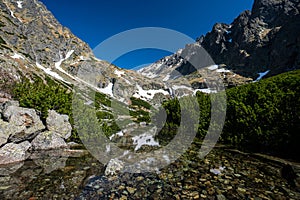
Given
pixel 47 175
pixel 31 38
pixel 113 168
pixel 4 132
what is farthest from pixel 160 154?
pixel 31 38

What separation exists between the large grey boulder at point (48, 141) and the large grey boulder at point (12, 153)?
791 mm

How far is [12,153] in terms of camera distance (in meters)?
7.91

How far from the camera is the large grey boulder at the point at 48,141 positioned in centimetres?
956

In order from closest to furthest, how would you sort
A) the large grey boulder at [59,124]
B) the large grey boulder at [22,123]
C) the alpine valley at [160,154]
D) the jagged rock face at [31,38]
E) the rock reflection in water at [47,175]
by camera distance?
1. the rock reflection in water at [47,175]
2. the alpine valley at [160,154]
3. the large grey boulder at [22,123]
4. the large grey boulder at [59,124]
5. the jagged rock face at [31,38]

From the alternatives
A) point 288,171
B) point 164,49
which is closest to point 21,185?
point 288,171

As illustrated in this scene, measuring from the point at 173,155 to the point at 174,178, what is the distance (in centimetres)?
322

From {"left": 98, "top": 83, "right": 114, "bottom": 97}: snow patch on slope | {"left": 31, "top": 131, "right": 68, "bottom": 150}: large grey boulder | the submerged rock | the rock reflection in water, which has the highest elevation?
{"left": 98, "top": 83, "right": 114, "bottom": 97}: snow patch on slope

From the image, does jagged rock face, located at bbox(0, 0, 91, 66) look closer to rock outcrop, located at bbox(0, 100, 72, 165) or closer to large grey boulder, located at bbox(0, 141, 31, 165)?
rock outcrop, located at bbox(0, 100, 72, 165)

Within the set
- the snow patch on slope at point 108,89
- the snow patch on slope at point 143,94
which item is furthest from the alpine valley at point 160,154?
the snow patch on slope at point 143,94

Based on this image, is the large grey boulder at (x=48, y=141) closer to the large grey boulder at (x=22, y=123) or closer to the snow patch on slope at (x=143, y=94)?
the large grey boulder at (x=22, y=123)

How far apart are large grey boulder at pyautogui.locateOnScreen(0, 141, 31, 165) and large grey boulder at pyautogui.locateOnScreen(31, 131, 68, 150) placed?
2.59 feet

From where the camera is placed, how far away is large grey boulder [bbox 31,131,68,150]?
9560 millimetres

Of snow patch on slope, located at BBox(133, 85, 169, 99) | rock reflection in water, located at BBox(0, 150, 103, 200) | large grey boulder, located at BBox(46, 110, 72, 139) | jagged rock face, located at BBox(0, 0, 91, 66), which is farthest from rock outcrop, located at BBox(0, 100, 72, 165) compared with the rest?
snow patch on slope, located at BBox(133, 85, 169, 99)

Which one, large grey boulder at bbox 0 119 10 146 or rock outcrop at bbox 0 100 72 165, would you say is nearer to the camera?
large grey boulder at bbox 0 119 10 146
